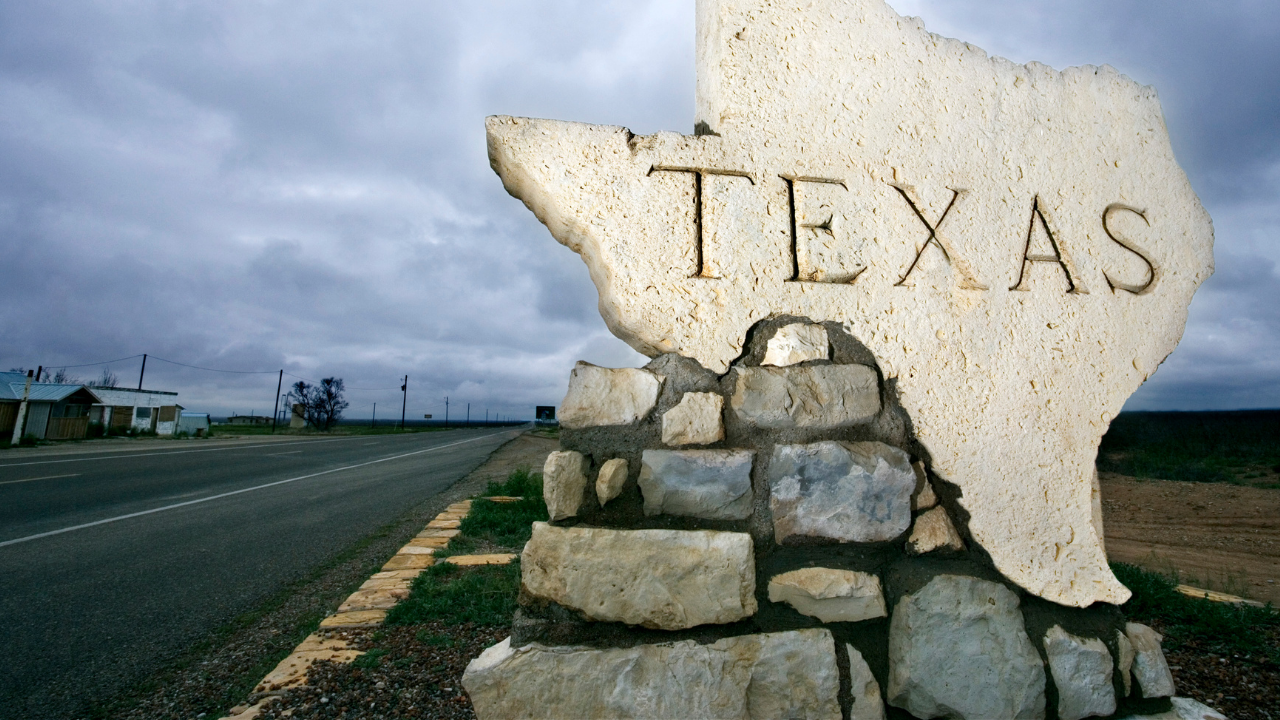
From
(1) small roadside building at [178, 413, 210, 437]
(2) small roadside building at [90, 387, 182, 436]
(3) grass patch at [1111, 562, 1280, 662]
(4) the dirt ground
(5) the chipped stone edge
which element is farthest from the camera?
(1) small roadside building at [178, 413, 210, 437]

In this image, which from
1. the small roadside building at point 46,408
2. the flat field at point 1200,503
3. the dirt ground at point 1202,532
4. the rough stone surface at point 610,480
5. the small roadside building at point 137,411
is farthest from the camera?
the small roadside building at point 137,411

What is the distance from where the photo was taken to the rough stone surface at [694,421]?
156cm

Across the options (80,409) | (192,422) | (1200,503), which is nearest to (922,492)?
(1200,503)

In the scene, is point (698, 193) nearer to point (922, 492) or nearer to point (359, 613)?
point (922, 492)

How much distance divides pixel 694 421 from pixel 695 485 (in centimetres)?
17

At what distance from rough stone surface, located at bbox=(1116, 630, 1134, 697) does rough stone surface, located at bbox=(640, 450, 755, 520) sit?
1.08 metres

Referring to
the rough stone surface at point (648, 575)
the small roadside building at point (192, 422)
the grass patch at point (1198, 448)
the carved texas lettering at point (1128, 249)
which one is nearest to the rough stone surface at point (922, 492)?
the rough stone surface at point (648, 575)

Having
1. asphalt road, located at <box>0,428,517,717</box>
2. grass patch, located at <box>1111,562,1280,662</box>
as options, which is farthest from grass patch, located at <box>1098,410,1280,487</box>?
asphalt road, located at <box>0,428,517,717</box>

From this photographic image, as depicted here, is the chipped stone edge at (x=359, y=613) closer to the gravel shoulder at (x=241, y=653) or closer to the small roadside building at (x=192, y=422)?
the gravel shoulder at (x=241, y=653)

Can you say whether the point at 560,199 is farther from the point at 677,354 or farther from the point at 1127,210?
the point at 1127,210

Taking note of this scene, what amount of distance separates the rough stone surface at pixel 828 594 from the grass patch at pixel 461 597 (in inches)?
72.8

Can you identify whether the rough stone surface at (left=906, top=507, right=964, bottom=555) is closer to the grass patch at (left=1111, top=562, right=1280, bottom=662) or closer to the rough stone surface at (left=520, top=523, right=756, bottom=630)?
the rough stone surface at (left=520, top=523, right=756, bottom=630)

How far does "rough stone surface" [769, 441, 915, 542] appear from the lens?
60.3 inches

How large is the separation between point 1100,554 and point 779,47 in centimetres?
172
